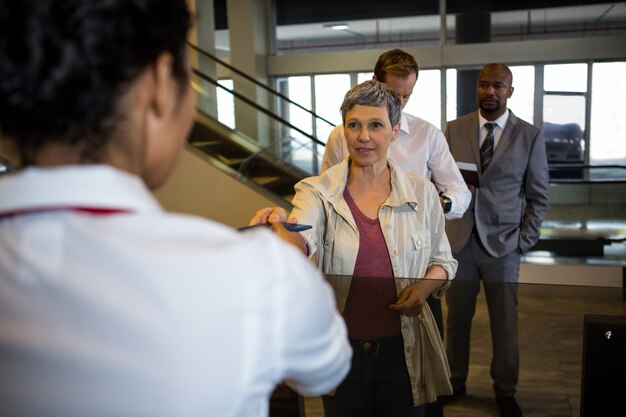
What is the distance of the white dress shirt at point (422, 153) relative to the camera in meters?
3.14

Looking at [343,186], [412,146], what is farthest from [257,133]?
[343,186]

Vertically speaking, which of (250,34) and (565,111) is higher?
(250,34)

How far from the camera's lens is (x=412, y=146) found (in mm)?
3172

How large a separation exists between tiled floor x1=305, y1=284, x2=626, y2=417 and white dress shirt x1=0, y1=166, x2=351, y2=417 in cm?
138

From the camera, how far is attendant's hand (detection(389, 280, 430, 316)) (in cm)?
193

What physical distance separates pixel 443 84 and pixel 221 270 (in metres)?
10.3

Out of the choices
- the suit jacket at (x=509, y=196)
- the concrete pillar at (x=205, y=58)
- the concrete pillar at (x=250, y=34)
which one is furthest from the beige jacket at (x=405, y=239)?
the concrete pillar at (x=250, y=34)

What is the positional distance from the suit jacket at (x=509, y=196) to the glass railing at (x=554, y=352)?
5.78 ft

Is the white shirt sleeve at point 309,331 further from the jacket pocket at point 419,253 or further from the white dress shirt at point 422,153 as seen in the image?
the white dress shirt at point 422,153

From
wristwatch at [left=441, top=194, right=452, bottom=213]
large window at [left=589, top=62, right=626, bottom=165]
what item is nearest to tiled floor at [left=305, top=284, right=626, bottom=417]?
wristwatch at [left=441, top=194, right=452, bottom=213]

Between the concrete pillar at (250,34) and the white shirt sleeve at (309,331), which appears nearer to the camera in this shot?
the white shirt sleeve at (309,331)

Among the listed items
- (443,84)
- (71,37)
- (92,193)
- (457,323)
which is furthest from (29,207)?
(443,84)

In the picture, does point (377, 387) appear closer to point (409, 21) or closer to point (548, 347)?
point (548, 347)

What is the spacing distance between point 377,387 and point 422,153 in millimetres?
1452
